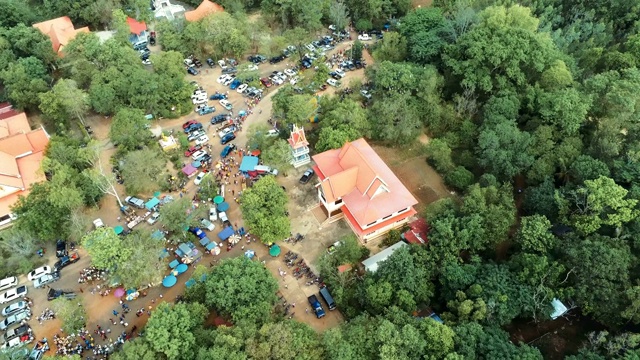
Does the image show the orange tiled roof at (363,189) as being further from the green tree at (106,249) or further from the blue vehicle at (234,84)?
the blue vehicle at (234,84)

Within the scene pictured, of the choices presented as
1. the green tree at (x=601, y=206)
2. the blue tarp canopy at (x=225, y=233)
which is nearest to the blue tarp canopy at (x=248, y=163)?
the blue tarp canopy at (x=225, y=233)

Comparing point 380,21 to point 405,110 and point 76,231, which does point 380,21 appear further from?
point 76,231

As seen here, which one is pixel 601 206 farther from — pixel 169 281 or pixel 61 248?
pixel 61 248

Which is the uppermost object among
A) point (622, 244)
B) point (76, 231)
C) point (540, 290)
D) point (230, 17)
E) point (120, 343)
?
point (230, 17)

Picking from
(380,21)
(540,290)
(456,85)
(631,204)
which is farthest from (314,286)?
(380,21)

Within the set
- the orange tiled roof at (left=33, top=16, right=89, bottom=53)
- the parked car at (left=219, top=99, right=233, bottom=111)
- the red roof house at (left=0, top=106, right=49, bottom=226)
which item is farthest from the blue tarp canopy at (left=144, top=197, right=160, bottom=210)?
the orange tiled roof at (left=33, top=16, right=89, bottom=53)

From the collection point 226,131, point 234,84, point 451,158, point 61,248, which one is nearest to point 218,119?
point 226,131
